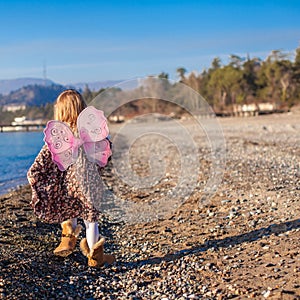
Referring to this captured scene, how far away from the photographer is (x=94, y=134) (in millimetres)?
5961

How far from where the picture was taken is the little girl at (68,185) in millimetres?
5910

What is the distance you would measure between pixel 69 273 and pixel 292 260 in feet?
7.92

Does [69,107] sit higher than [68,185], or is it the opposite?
[69,107]

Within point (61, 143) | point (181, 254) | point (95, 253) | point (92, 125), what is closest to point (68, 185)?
point (61, 143)

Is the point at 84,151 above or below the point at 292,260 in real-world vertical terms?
above

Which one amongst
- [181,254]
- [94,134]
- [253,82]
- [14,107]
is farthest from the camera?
[253,82]

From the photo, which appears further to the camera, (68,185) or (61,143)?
(68,185)

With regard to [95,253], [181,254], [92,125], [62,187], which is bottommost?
[181,254]

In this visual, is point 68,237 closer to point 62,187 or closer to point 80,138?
point 62,187

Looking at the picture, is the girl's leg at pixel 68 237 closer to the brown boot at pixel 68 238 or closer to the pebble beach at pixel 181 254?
the brown boot at pixel 68 238


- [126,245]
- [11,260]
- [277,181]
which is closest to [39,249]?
[11,260]

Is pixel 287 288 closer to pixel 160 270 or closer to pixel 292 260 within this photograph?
pixel 292 260

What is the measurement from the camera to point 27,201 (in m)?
10.9

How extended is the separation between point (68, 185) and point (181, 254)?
66.0 inches
